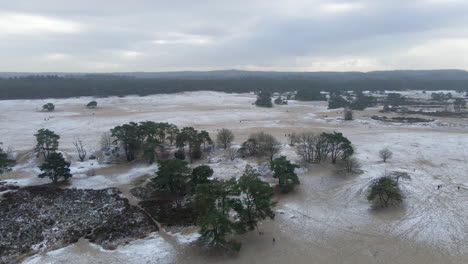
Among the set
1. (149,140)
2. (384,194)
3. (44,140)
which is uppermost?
(44,140)

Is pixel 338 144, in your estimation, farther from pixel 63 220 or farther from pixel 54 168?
pixel 54 168

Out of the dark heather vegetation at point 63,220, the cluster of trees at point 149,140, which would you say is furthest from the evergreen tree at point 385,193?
the cluster of trees at point 149,140

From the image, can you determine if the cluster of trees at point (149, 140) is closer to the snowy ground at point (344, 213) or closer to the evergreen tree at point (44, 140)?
the snowy ground at point (344, 213)

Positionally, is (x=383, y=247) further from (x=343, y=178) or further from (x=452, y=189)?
(x=452, y=189)

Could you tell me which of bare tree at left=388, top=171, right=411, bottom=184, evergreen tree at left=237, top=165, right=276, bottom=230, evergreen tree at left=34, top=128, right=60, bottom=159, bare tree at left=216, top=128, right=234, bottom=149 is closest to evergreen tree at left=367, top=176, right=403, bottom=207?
bare tree at left=388, top=171, right=411, bottom=184

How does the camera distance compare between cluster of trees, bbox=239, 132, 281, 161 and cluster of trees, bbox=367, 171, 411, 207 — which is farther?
cluster of trees, bbox=239, 132, 281, 161

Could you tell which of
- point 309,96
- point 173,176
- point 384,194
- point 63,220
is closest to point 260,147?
point 173,176

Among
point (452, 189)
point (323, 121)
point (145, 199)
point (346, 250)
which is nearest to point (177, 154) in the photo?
point (145, 199)

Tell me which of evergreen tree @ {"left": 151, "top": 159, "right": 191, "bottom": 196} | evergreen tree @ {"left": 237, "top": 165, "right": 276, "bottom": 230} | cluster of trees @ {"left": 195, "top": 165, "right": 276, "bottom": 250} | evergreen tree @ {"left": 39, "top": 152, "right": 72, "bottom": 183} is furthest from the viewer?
evergreen tree @ {"left": 39, "top": 152, "right": 72, "bottom": 183}

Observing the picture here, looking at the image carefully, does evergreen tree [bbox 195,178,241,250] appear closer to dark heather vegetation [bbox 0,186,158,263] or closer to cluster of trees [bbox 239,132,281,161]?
dark heather vegetation [bbox 0,186,158,263]
